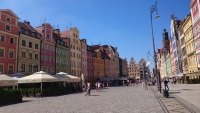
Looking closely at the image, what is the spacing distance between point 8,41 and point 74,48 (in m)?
24.7

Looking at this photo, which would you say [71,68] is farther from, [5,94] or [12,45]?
[5,94]

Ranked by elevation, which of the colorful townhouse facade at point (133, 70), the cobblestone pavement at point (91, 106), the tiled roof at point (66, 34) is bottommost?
the cobblestone pavement at point (91, 106)

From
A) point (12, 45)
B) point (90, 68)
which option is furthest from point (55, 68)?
point (90, 68)

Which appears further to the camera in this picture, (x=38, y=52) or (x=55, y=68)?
(x=55, y=68)

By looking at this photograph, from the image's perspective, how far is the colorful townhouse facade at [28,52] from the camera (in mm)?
35625

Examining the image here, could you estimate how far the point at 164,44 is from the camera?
137000mm

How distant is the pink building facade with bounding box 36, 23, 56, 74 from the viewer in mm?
42031

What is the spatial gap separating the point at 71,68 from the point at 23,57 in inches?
765

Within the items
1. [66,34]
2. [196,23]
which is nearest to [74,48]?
[66,34]

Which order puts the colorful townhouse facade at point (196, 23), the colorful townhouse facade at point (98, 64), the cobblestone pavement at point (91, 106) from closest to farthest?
the cobblestone pavement at point (91, 106), the colorful townhouse facade at point (196, 23), the colorful townhouse facade at point (98, 64)

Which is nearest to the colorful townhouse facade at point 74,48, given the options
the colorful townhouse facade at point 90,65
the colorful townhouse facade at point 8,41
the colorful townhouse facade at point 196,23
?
the colorful townhouse facade at point 90,65

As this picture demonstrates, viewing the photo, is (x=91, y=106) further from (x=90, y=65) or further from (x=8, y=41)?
(x=90, y=65)

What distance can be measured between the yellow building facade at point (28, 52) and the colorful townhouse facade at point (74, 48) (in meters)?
14.8

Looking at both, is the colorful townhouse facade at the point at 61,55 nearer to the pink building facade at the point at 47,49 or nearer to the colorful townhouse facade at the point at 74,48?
the pink building facade at the point at 47,49
